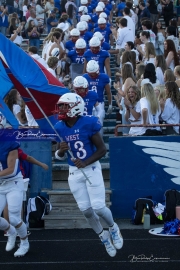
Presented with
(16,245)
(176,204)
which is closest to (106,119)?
(176,204)

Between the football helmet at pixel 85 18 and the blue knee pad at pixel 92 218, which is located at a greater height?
the football helmet at pixel 85 18

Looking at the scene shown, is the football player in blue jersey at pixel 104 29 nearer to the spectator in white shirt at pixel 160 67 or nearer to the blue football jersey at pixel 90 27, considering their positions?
the blue football jersey at pixel 90 27

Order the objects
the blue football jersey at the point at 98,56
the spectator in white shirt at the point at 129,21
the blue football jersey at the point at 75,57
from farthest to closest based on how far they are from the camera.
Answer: the spectator in white shirt at the point at 129,21
the blue football jersey at the point at 75,57
the blue football jersey at the point at 98,56

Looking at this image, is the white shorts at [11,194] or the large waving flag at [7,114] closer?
the large waving flag at [7,114]

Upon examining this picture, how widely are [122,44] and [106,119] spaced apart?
3.40 m

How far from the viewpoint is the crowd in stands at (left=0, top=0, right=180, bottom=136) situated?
12469 millimetres

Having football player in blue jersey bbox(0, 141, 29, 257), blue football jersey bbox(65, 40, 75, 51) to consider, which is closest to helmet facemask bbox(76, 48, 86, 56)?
blue football jersey bbox(65, 40, 75, 51)

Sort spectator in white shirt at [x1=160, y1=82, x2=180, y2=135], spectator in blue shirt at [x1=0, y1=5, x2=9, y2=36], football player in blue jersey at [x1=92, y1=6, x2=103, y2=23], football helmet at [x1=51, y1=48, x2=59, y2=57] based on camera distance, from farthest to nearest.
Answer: spectator in blue shirt at [x1=0, y1=5, x2=9, y2=36]
football player in blue jersey at [x1=92, y1=6, x2=103, y2=23]
football helmet at [x1=51, y1=48, x2=59, y2=57]
spectator in white shirt at [x1=160, y1=82, x2=180, y2=135]

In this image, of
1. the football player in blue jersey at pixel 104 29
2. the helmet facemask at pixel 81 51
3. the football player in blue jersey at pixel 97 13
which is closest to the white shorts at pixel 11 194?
the helmet facemask at pixel 81 51

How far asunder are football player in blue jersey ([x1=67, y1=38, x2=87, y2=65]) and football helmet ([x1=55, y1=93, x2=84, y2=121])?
609cm

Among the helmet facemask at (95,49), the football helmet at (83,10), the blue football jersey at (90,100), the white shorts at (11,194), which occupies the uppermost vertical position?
the football helmet at (83,10)

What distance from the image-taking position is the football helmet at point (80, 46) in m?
15.0

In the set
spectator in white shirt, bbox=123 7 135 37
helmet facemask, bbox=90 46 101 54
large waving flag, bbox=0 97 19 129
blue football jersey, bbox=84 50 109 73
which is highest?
spectator in white shirt, bbox=123 7 135 37

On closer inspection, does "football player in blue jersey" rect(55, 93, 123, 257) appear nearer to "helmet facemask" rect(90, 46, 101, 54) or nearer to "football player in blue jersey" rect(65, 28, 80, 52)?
"helmet facemask" rect(90, 46, 101, 54)
